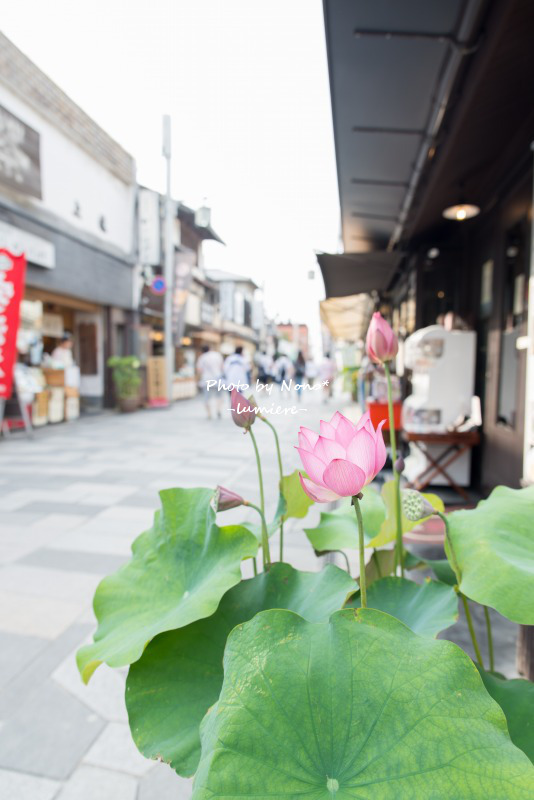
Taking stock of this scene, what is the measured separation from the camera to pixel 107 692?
6.48 ft

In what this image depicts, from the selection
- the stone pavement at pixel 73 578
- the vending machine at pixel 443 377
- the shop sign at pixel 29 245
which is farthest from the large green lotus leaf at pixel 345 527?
the shop sign at pixel 29 245

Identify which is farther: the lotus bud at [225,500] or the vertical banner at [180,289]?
the vertical banner at [180,289]

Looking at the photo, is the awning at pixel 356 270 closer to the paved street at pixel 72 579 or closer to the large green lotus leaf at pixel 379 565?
the paved street at pixel 72 579

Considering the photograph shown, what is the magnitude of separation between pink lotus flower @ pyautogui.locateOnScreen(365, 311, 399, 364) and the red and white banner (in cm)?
642

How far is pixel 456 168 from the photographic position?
11.3 feet

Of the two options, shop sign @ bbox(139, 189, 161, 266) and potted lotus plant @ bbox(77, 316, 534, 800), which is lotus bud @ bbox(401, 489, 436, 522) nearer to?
potted lotus plant @ bbox(77, 316, 534, 800)

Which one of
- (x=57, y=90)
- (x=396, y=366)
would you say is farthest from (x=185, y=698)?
Result: (x=57, y=90)

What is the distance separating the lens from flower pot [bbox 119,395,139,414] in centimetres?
1190

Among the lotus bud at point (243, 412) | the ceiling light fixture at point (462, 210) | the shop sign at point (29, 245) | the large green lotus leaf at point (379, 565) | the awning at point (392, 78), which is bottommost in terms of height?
the large green lotus leaf at point (379, 565)

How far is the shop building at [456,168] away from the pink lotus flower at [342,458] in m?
1.67

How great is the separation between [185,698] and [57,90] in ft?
38.0

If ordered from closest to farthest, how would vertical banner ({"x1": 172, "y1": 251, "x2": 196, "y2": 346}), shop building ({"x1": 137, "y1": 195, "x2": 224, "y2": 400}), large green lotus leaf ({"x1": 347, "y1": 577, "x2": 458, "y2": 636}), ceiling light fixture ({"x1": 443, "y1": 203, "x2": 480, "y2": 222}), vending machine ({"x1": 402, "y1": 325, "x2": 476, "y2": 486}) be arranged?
large green lotus leaf ({"x1": 347, "y1": 577, "x2": 458, "y2": 636}), ceiling light fixture ({"x1": 443, "y1": 203, "x2": 480, "y2": 222}), vending machine ({"x1": 402, "y1": 325, "x2": 476, "y2": 486}), shop building ({"x1": 137, "y1": 195, "x2": 224, "y2": 400}), vertical banner ({"x1": 172, "y1": 251, "x2": 196, "y2": 346})

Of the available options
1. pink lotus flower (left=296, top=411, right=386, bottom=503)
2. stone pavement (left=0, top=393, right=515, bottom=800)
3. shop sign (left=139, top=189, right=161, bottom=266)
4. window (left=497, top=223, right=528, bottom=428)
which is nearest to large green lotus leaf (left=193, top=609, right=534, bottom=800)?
pink lotus flower (left=296, top=411, right=386, bottom=503)

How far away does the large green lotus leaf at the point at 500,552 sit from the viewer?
0.67m
